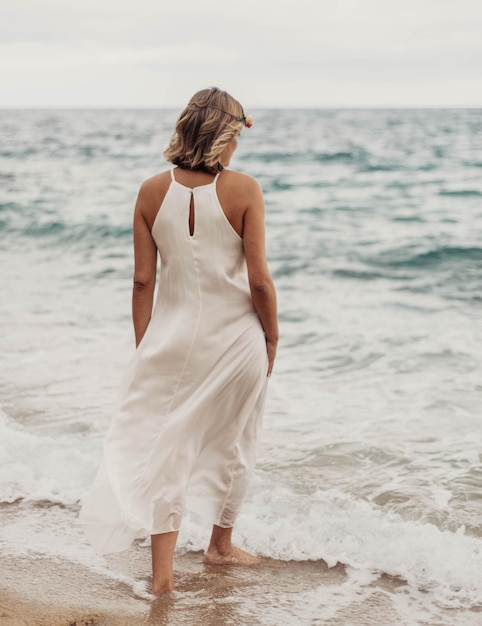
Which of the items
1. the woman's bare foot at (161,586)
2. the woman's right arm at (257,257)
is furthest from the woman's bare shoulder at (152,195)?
the woman's bare foot at (161,586)

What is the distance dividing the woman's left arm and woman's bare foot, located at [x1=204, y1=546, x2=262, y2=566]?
104cm

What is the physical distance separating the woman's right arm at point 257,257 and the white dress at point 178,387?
5 centimetres

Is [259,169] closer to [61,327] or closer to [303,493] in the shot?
[61,327]

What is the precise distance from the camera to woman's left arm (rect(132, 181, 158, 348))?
126 inches

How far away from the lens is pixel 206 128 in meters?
3.04

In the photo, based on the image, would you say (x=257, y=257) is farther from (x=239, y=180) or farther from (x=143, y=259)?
(x=143, y=259)

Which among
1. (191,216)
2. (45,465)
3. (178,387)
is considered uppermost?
(191,216)

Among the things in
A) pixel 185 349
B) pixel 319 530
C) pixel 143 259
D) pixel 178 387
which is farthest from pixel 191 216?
pixel 319 530

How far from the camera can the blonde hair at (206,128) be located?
3.05m

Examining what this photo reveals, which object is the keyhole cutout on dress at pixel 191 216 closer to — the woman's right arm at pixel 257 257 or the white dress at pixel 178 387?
the white dress at pixel 178 387

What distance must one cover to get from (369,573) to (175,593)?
0.88 meters

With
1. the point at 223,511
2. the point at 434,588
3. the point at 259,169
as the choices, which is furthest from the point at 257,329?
the point at 259,169

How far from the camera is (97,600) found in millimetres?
3160

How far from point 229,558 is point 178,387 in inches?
35.1
